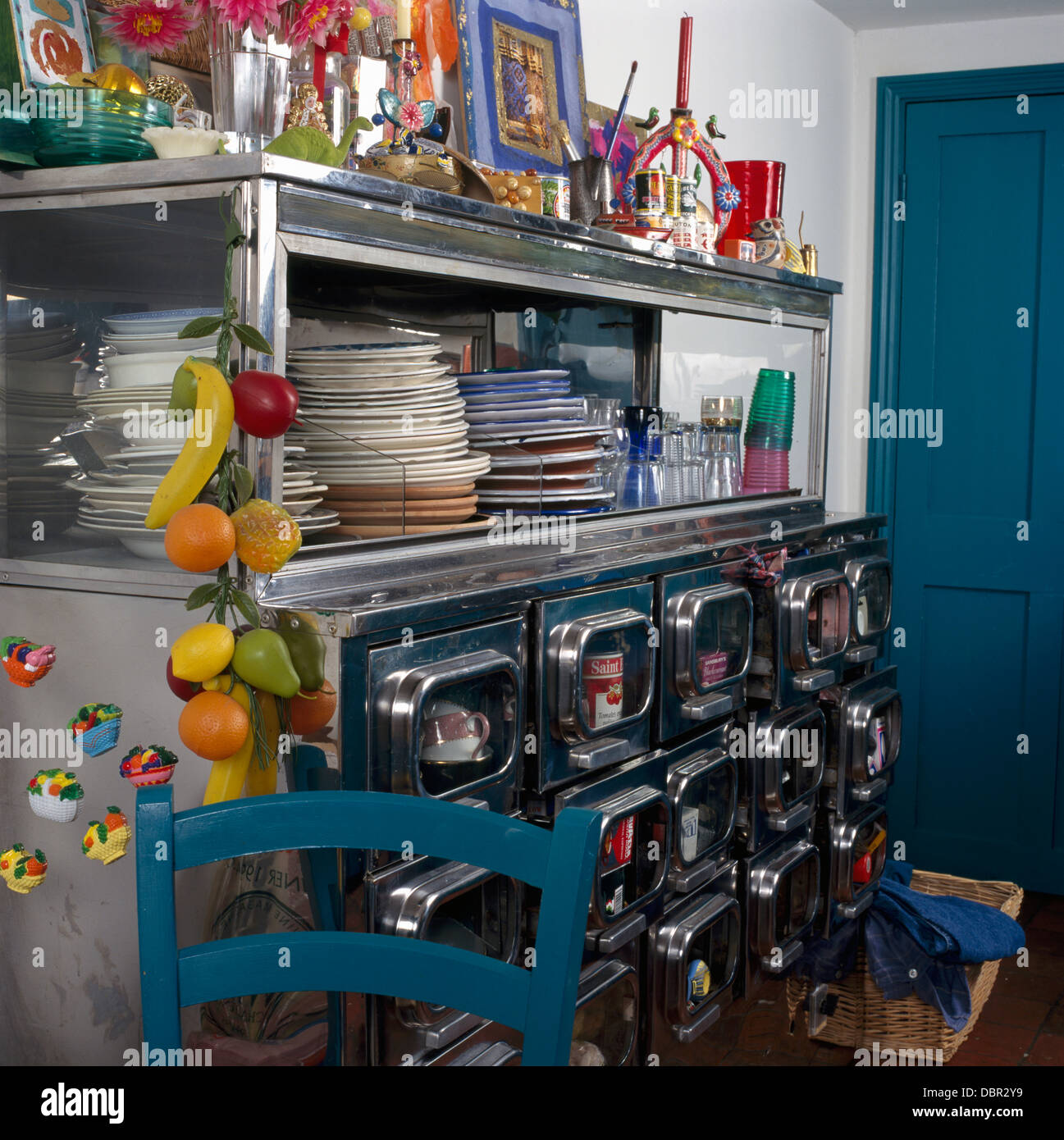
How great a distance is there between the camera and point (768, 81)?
131 inches

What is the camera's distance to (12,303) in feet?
4.59

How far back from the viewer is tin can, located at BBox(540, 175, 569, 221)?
69.6 inches

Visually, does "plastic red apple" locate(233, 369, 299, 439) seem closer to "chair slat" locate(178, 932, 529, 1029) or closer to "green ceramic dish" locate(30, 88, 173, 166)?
"green ceramic dish" locate(30, 88, 173, 166)

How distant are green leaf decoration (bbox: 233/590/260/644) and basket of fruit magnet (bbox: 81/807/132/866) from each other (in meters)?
0.29

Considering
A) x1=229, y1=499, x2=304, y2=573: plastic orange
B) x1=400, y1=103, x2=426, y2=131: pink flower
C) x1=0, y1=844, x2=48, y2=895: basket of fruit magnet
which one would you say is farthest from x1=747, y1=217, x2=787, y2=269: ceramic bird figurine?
x1=0, y1=844, x2=48, y2=895: basket of fruit magnet

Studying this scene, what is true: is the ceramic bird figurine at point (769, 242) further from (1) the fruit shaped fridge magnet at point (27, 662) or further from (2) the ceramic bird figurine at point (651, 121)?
(1) the fruit shaped fridge magnet at point (27, 662)

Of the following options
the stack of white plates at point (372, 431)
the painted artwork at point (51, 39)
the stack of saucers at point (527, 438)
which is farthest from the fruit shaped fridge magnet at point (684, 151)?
the painted artwork at point (51, 39)

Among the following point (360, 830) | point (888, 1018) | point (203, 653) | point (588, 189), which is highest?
point (588, 189)

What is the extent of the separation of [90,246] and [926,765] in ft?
11.2

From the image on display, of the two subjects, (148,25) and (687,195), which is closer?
(148,25)

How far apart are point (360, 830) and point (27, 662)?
1.51 ft

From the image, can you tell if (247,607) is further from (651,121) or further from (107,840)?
(651,121)

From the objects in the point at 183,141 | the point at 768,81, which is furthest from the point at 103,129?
the point at 768,81
